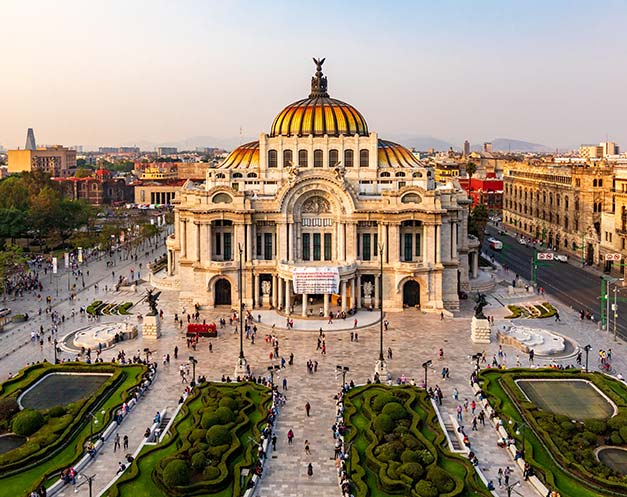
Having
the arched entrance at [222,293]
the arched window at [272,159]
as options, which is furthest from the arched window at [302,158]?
the arched entrance at [222,293]

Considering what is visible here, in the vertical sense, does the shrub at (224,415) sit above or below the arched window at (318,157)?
below

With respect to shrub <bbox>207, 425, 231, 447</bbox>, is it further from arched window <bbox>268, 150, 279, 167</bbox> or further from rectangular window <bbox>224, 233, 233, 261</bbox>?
arched window <bbox>268, 150, 279, 167</bbox>

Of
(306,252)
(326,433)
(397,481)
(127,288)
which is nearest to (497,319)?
(306,252)

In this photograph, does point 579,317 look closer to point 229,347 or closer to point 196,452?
point 229,347

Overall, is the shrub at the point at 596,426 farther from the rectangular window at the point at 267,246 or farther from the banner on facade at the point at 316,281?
the rectangular window at the point at 267,246

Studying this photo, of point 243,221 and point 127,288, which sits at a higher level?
point 243,221

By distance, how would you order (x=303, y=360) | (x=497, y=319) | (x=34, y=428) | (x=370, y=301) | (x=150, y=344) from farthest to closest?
1. (x=370, y=301)
2. (x=497, y=319)
3. (x=150, y=344)
4. (x=303, y=360)
5. (x=34, y=428)
